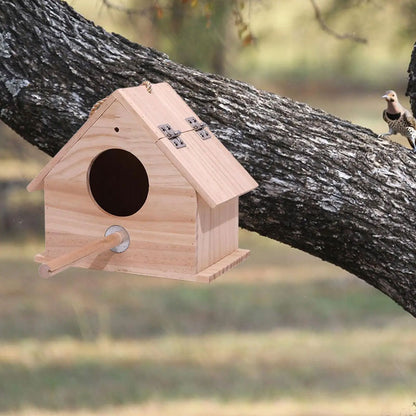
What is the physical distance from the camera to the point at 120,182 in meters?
2.13

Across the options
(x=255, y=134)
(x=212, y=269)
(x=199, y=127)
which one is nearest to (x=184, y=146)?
(x=199, y=127)

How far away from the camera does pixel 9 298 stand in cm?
741

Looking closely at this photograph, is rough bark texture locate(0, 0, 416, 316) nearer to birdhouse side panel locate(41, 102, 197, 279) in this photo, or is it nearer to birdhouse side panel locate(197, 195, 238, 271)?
birdhouse side panel locate(197, 195, 238, 271)

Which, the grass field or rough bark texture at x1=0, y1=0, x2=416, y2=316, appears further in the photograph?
the grass field

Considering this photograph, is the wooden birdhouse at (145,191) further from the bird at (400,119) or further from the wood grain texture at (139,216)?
the bird at (400,119)

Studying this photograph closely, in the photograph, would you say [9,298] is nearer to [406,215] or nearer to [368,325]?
[368,325]

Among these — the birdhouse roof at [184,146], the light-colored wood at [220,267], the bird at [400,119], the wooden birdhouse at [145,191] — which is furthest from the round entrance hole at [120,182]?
the bird at [400,119]

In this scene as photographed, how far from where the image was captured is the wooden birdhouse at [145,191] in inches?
72.9

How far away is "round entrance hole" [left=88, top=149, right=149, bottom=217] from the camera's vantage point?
2066mm

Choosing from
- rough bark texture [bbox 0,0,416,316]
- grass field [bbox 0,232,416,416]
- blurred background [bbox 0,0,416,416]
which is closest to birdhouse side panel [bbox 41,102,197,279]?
rough bark texture [bbox 0,0,416,316]

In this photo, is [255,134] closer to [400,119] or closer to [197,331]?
[400,119]

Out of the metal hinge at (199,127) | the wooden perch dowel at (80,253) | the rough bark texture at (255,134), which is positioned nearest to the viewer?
the wooden perch dowel at (80,253)

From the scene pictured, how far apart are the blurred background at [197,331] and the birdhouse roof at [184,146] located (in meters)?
2.37

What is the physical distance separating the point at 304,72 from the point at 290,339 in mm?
11976
